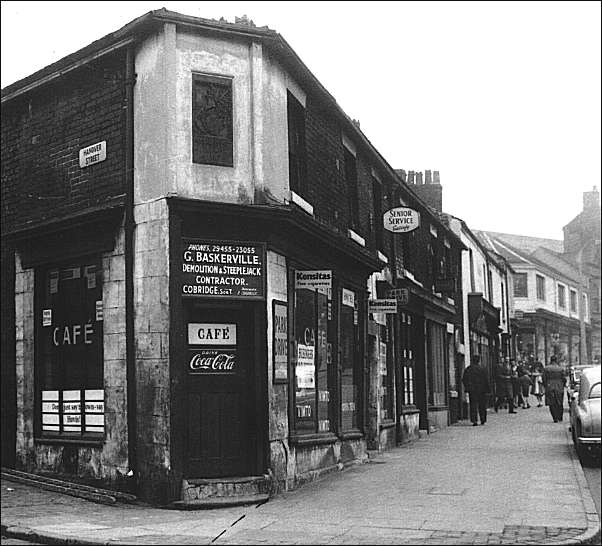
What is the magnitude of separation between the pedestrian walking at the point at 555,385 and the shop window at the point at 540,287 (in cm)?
3045

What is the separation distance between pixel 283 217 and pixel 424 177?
1736cm

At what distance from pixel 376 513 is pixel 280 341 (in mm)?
3026

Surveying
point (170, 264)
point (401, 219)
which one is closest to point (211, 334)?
point (170, 264)

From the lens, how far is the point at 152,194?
1153cm

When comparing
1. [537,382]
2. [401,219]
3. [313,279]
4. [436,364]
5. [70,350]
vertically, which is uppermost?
[401,219]

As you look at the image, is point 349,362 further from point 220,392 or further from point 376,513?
point 376,513

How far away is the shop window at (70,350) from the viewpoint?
1223 centimetres

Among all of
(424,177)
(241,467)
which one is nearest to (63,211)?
(241,467)

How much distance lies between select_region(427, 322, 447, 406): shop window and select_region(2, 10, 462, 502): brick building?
9.58 metres

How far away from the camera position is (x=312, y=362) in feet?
45.0

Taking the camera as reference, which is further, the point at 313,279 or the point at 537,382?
the point at 537,382


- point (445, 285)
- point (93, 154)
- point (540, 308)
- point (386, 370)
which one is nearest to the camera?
point (93, 154)

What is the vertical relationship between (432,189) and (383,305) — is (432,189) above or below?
above

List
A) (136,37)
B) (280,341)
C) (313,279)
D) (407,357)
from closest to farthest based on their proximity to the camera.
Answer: (136,37) → (280,341) → (313,279) → (407,357)
